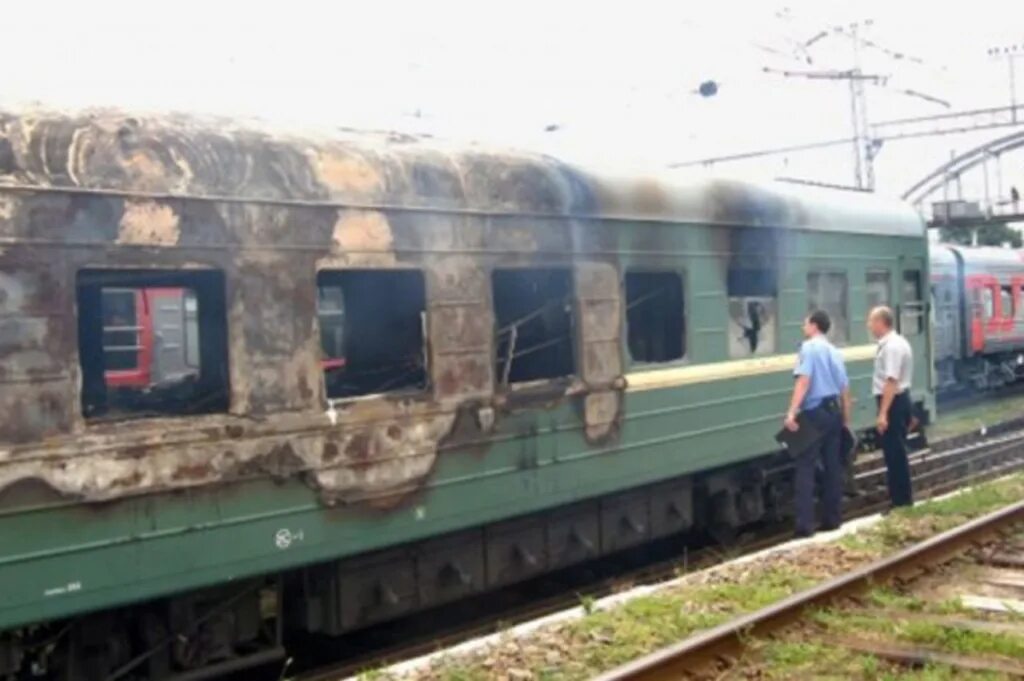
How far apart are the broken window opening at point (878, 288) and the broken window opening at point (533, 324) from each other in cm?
437

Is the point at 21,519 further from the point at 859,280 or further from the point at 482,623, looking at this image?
the point at 859,280

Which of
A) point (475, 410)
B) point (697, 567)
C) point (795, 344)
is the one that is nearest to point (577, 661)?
point (475, 410)

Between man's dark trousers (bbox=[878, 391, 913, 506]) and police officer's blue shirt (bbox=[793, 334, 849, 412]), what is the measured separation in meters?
0.61

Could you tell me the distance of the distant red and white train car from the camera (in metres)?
23.4

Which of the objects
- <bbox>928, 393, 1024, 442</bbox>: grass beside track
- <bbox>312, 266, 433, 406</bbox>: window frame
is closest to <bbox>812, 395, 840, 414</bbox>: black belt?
<bbox>312, 266, 433, 406</bbox>: window frame

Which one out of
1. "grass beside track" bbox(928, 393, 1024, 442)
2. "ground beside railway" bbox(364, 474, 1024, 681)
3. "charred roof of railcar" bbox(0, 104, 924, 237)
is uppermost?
"charred roof of railcar" bbox(0, 104, 924, 237)

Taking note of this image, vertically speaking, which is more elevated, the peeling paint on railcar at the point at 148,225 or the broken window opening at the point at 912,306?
the peeling paint on railcar at the point at 148,225

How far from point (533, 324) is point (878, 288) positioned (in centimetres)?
490

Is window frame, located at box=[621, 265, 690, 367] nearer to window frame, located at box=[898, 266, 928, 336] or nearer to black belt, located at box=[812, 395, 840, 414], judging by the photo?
black belt, located at box=[812, 395, 840, 414]

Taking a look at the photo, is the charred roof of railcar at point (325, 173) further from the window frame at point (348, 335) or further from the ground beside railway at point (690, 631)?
the ground beside railway at point (690, 631)

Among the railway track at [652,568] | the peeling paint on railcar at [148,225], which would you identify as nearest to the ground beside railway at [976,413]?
the railway track at [652,568]

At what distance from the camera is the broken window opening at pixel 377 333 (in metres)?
6.96

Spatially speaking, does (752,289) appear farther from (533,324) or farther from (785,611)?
(785,611)

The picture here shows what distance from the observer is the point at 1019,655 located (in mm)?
5516
